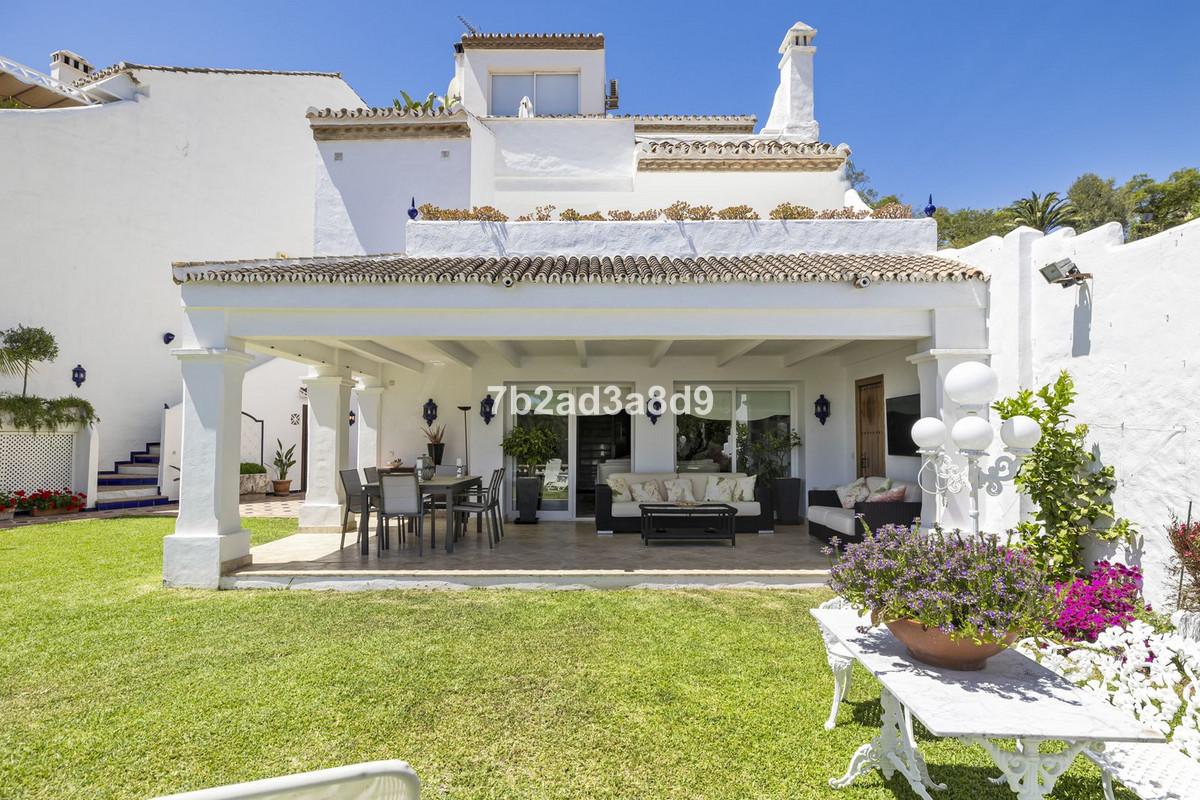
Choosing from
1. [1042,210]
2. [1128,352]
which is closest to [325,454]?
[1128,352]

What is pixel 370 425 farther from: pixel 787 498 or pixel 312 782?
pixel 312 782

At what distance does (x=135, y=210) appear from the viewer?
15227 mm

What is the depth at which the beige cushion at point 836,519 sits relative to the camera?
8.01 meters

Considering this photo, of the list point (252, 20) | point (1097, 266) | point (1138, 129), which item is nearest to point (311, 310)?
point (1097, 266)

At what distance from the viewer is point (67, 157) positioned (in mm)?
14375

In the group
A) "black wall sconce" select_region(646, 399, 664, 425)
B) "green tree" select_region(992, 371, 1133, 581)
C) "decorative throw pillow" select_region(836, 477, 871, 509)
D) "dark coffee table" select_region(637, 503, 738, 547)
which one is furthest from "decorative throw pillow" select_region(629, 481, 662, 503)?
"green tree" select_region(992, 371, 1133, 581)

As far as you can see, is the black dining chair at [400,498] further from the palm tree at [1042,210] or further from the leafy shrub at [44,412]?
the palm tree at [1042,210]

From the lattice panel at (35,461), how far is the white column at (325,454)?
254 inches

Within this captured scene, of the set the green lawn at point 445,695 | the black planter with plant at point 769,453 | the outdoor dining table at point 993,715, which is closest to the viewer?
the outdoor dining table at point 993,715

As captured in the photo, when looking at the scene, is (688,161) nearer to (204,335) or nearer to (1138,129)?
(204,335)

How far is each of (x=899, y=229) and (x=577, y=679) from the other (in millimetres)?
7789

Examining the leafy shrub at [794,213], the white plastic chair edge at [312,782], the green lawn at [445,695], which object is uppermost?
the leafy shrub at [794,213]

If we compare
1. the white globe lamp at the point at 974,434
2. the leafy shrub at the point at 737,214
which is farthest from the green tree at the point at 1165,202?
the white globe lamp at the point at 974,434

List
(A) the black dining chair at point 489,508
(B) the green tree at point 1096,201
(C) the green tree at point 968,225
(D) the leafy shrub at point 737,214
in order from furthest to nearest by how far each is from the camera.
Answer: (B) the green tree at point 1096,201 < (C) the green tree at point 968,225 < (D) the leafy shrub at point 737,214 < (A) the black dining chair at point 489,508
